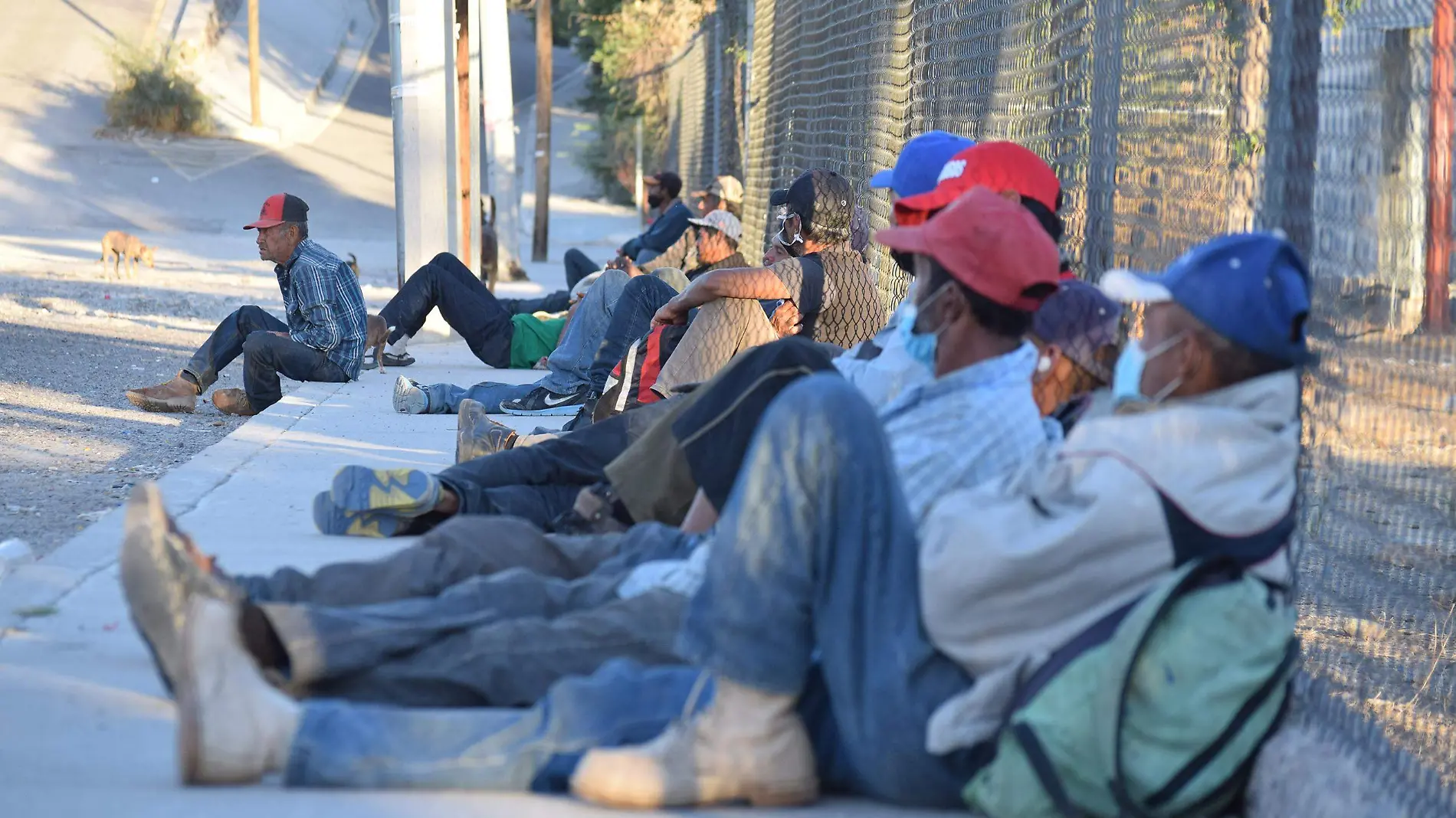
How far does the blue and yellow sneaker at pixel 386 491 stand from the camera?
4.46 m

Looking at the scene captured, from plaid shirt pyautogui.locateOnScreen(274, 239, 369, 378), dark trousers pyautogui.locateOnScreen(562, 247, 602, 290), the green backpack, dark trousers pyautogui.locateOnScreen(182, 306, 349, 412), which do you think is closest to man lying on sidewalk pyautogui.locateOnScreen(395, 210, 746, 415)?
plaid shirt pyautogui.locateOnScreen(274, 239, 369, 378)

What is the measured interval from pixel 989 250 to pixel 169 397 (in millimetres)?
6760

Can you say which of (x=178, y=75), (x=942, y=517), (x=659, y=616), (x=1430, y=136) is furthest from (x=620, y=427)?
(x=178, y=75)

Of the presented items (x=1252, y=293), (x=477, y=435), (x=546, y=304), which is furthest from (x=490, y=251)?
(x=1252, y=293)

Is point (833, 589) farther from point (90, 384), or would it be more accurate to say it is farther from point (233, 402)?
point (90, 384)

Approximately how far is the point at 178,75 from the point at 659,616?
3596 centimetres

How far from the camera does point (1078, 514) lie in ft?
7.88

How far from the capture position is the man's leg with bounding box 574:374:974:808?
2.49 meters

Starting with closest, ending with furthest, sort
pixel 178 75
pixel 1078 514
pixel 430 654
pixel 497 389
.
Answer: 1. pixel 1078 514
2. pixel 430 654
3. pixel 497 389
4. pixel 178 75

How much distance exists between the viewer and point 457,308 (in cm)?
942

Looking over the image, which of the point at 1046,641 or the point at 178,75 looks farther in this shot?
the point at 178,75

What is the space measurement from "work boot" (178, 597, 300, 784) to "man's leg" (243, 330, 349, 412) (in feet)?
20.4

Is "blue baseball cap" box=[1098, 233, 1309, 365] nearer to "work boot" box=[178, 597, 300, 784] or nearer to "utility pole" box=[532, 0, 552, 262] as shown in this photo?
"work boot" box=[178, 597, 300, 784]

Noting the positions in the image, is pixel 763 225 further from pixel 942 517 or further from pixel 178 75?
pixel 178 75
